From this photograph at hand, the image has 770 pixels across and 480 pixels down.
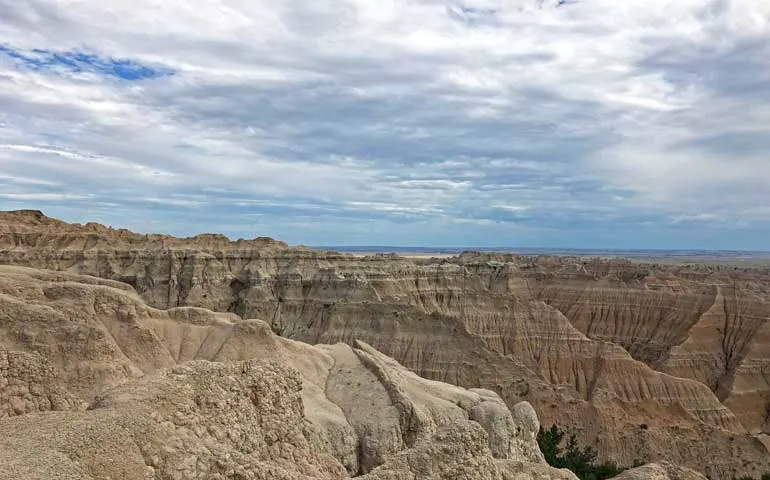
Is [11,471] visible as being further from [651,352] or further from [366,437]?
[651,352]

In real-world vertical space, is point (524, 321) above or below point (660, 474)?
below

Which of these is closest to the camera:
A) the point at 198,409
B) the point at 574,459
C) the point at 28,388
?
the point at 198,409

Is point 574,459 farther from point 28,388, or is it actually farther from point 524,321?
point 28,388

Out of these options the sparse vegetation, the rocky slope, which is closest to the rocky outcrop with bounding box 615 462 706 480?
the sparse vegetation

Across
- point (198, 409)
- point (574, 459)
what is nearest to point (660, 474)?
point (198, 409)

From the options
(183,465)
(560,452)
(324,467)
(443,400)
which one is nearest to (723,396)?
(560,452)

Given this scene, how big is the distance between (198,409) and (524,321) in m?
51.4

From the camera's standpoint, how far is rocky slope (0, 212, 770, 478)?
44875mm

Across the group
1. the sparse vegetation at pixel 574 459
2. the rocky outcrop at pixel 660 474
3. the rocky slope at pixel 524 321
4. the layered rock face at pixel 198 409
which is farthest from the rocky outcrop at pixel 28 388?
the rocky slope at pixel 524 321

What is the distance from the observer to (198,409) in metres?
11.5

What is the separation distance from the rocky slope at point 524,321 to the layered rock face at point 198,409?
20.2 meters

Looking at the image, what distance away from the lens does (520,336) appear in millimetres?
59438

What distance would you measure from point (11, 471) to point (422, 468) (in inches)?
221

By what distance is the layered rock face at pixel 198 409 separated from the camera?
9.78 m
